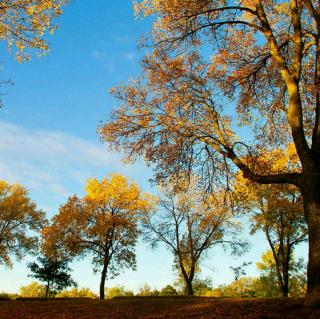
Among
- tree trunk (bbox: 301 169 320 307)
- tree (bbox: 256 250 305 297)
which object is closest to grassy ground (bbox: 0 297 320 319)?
tree trunk (bbox: 301 169 320 307)

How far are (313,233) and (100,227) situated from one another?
27.4 m

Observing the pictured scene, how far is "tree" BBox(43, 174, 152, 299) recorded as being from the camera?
124 ft

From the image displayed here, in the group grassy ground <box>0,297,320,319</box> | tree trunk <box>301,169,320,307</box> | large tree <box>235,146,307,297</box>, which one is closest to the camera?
tree trunk <box>301,169,320,307</box>

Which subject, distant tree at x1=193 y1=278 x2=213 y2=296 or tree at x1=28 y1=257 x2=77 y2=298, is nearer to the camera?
tree at x1=28 y1=257 x2=77 y2=298

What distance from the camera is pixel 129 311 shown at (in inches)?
648

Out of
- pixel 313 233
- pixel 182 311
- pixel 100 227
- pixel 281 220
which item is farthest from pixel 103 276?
pixel 313 233

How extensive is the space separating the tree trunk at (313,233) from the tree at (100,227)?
26872 millimetres

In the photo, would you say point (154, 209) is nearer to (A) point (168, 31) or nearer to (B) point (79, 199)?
(B) point (79, 199)

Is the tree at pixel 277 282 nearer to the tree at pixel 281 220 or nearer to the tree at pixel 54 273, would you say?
the tree at pixel 281 220

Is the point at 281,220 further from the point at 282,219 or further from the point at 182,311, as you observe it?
the point at 182,311

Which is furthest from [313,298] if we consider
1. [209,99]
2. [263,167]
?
[209,99]

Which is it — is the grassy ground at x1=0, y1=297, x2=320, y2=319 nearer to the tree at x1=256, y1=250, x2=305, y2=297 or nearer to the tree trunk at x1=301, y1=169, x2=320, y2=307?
the tree trunk at x1=301, y1=169, x2=320, y2=307

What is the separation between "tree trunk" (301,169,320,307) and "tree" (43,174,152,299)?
88.2 ft

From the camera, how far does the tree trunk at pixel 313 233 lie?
12336 millimetres
